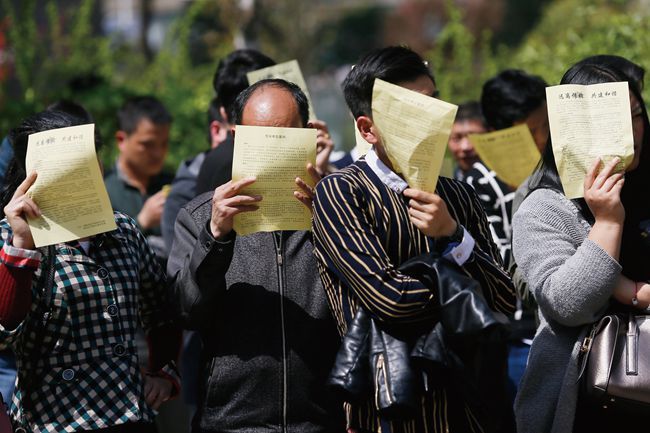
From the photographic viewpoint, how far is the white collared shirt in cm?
279

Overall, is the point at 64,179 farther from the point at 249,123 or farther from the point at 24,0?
the point at 24,0

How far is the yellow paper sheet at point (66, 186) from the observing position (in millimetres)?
3072

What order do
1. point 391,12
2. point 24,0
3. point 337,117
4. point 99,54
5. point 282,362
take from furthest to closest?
point 391,12, point 337,117, point 99,54, point 24,0, point 282,362

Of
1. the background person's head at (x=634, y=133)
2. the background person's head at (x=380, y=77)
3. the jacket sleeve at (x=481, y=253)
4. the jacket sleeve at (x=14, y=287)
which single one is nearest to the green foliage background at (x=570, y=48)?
the background person's head at (x=634, y=133)

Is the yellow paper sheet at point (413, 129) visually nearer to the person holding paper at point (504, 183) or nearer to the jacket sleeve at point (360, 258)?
the jacket sleeve at point (360, 258)

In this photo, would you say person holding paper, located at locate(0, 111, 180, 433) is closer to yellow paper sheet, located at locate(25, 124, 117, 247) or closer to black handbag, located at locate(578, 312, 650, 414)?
yellow paper sheet, located at locate(25, 124, 117, 247)

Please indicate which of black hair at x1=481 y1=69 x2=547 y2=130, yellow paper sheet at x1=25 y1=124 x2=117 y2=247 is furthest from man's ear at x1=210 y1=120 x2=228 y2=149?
yellow paper sheet at x1=25 y1=124 x2=117 y2=247

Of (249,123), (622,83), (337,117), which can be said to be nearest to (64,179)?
(249,123)

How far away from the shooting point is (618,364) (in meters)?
3.11

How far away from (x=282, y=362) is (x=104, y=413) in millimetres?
599

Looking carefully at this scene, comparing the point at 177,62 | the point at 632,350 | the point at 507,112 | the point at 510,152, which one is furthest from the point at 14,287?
the point at 177,62

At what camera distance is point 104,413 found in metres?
3.21

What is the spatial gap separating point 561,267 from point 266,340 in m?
0.99

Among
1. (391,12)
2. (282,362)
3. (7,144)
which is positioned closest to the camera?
(282,362)
